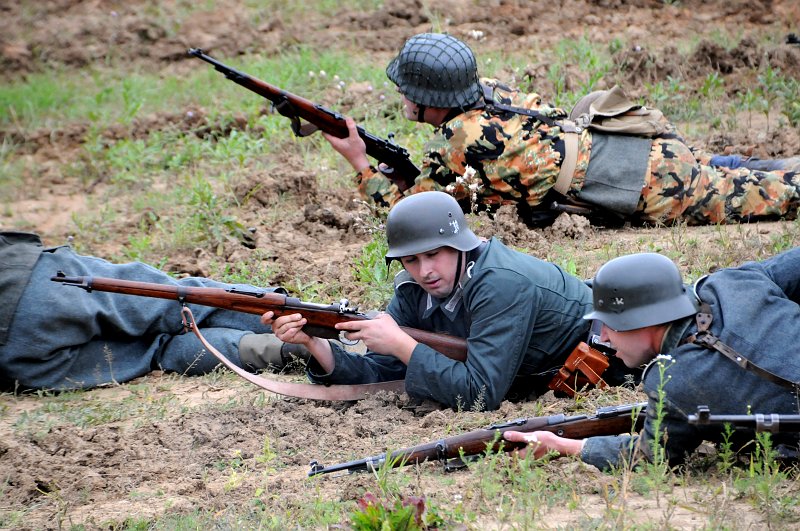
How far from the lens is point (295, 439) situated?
4770 millimetres

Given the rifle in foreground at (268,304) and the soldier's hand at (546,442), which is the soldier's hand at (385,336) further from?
the soldier's hand at (546,442)

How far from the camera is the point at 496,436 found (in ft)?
13.1

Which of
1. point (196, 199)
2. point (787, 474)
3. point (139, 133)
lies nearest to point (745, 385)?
point (787, 474)

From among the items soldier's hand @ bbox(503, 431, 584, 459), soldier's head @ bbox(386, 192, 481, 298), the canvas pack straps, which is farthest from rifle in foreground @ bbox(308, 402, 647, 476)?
the canvas pack straps

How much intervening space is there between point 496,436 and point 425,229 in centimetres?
107

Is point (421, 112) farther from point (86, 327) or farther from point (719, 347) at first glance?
point (719, 347)

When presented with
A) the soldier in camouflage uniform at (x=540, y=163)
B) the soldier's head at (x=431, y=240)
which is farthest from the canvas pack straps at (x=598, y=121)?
the soldier's head at (x=431, y=240)

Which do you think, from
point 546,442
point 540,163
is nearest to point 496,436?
point 546,442

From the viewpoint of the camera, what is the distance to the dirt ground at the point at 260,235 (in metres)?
4.43

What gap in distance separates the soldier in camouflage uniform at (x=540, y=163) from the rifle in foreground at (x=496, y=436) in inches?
109

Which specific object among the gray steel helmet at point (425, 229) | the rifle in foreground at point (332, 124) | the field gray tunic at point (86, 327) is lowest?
the field gray tunic at point (86, 327)

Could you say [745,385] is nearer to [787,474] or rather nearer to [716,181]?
[787,474]

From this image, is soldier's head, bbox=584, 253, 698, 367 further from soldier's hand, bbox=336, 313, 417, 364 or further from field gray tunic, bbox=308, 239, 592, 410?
soldier's hand, bbox=336, 313, 417, 364

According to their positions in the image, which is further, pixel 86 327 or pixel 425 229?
pixel 86 327
